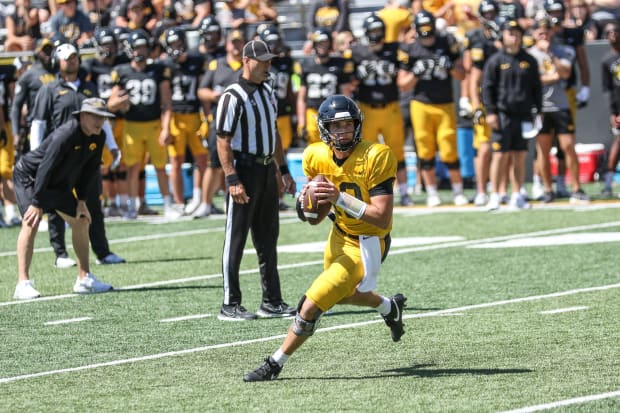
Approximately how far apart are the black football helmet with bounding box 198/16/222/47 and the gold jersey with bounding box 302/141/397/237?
919 centimetres

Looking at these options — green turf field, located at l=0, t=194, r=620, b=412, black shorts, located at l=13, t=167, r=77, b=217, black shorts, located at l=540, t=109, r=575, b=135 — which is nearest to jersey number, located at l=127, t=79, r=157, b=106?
green turf field, located at l=0, t=194, r=620, b=412

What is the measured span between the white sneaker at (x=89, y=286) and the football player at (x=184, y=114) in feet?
19.7

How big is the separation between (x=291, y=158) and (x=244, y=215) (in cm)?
946

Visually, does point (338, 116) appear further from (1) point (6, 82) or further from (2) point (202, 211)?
(1) point (6, 82)

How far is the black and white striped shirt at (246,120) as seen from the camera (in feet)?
30.5

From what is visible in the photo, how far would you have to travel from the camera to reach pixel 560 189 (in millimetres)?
16797

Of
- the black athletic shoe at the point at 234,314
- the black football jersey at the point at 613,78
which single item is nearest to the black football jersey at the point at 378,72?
the black football jersey at the point at 613,78

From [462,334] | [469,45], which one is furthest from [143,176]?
[462,334]

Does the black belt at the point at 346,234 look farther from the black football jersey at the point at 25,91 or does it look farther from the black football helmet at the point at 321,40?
the black football helmet at the point at 321,40

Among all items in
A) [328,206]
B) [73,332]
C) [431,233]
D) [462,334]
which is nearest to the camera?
[328,206]

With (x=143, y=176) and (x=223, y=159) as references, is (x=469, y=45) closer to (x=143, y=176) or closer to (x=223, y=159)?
(x=143, y=176)

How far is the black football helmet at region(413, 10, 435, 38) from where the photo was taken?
16188 millimetres

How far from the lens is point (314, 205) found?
682 centimetres

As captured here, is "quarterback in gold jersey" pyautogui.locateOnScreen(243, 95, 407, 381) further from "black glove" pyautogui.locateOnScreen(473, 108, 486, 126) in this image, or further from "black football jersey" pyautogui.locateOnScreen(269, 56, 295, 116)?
"black football jersey" pyautogui.locateOnScreen(269, 56, 295, 116)
